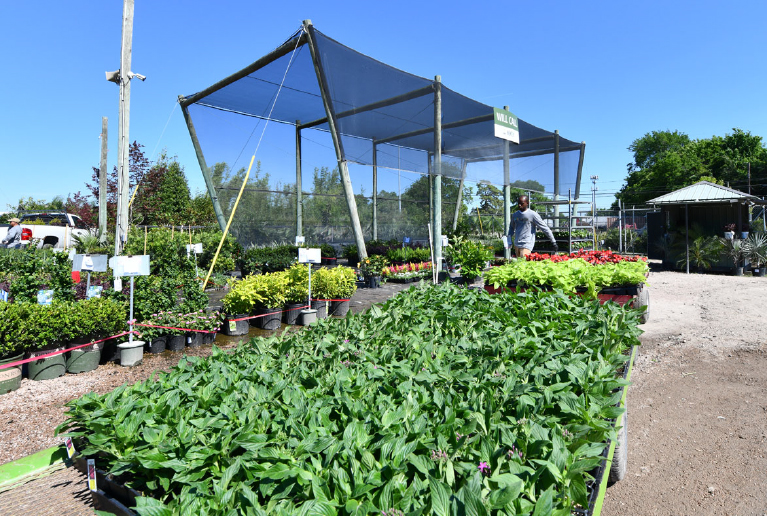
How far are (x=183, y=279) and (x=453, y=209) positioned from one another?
13.3m

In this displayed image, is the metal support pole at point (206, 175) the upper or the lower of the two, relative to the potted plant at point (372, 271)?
upper

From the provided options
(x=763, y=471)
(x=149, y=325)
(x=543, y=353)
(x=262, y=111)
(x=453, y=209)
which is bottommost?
(x=763, y=471)

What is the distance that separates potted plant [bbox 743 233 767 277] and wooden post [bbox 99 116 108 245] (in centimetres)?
1816

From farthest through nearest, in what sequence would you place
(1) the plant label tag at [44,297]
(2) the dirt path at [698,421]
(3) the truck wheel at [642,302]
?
1. (3) the truck wheel at [642,302]
2. (1) the plant label tag at [44,297]
3. (2) the dirt path at [698,421]

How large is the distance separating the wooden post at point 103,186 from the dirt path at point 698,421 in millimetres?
13521

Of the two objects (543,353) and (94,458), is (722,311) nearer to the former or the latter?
(543,353)

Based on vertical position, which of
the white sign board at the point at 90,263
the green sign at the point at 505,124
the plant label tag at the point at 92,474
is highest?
the green sign at the point at 505,124

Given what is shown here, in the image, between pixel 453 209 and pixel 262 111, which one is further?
pixel 453 209

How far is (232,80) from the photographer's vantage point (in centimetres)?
1162

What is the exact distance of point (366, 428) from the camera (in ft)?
4.76

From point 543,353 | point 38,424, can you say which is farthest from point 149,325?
point 543,353

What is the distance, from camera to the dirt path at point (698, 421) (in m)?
2.51

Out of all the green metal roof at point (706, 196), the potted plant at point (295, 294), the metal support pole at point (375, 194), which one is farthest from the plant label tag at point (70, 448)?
the green metal roof at point (706, 196)

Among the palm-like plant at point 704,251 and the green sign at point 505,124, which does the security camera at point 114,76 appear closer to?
the green sign at point 505,124
